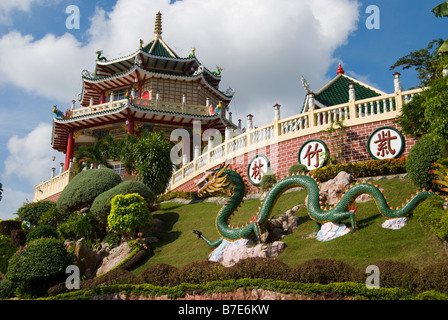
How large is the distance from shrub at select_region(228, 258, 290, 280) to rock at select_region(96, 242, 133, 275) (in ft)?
21.6

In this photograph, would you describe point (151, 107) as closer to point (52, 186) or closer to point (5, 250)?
point (52, 186)

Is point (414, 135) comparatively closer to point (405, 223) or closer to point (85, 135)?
point (405, 223)

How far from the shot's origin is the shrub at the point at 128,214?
662 inches

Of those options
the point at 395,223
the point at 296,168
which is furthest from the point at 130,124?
the point at 395,223

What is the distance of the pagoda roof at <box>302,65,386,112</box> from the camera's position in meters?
23.0

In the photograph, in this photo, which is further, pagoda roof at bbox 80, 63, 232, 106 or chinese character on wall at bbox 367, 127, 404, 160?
pagoda roof at bbox 80, 63, 232, 106

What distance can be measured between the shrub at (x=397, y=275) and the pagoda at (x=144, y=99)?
24274mm

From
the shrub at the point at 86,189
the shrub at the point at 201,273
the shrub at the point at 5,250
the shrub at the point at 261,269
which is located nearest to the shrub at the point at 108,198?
the shrub at the point at 86,189

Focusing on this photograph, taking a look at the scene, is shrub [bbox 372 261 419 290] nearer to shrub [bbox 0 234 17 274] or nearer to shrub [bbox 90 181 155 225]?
shrub [bbox 90 181 155 225]

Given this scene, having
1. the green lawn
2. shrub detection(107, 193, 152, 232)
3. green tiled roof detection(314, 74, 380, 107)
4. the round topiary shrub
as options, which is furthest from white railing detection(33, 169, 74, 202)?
the round topiary shrub

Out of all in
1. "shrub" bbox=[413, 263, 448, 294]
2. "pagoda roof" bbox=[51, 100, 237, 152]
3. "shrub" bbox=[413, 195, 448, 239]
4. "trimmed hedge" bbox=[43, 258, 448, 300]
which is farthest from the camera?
"pagoda roof" bbox=[51, 100, 237, 152]

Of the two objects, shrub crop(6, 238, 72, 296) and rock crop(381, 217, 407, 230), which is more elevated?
rock crop(381, 217, 407, 230)

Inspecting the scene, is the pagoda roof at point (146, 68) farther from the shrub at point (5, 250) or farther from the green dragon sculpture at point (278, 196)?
the green dragon sculpture at point (278, 196)
